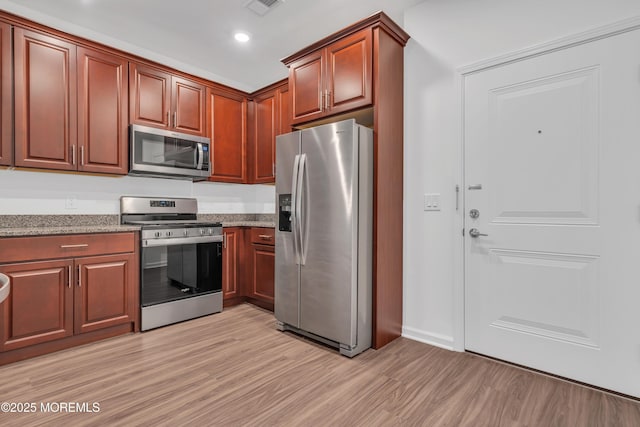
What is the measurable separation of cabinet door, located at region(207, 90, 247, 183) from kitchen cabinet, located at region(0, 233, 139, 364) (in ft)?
4.23

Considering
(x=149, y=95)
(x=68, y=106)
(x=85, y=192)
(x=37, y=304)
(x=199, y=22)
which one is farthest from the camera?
(x=149, y=95)

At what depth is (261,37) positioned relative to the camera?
3.15m

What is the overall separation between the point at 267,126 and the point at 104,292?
231cm

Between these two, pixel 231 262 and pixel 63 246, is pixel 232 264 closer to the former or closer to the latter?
pixel 231 262

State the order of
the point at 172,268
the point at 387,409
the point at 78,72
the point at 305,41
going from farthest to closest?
1. the point at 305,41
2. the point at 172,268
3. the point at 78,72
4. the point at 387,409

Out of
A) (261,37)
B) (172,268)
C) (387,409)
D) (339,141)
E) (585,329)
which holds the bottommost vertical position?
(387,409)

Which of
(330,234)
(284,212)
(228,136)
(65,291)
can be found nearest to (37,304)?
(65,291)

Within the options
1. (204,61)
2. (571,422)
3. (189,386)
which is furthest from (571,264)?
(204,61)

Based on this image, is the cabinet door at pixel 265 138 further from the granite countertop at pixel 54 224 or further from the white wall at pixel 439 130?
the white wall at pixel 439 130

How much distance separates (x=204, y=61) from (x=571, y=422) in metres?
4.31

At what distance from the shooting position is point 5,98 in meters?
2.36

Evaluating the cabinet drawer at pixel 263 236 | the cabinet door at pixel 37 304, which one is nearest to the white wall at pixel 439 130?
the cabinet drawer at pixel 263 236

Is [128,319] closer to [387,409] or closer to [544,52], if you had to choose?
[387,409]

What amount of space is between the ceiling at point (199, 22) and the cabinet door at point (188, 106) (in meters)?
0.38
